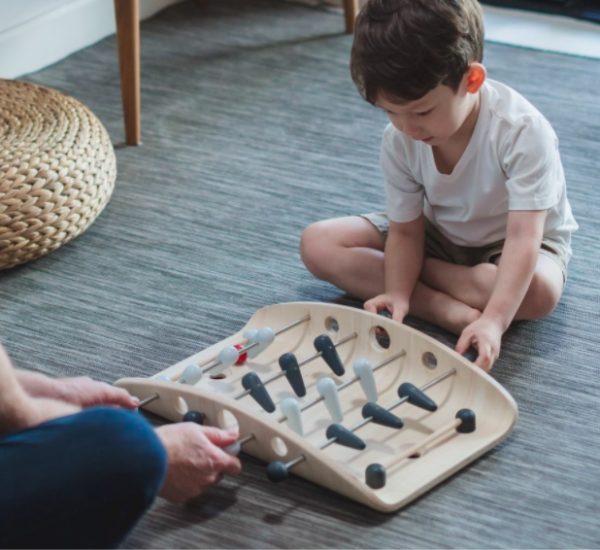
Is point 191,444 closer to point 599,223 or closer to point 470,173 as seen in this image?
point 470,173

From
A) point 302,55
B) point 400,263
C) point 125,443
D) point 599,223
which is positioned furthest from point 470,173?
point 302,55

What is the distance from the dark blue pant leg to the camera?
31.1 inches

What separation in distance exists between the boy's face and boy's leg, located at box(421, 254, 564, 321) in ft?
0.69

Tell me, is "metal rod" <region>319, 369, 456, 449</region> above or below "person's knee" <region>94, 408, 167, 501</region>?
below

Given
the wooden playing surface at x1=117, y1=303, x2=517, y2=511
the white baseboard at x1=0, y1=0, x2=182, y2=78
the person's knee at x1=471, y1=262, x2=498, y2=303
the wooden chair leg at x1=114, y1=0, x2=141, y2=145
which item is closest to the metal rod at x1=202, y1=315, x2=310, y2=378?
the wooden playing surface at x1=117, y1=303, x2=517, y2=511

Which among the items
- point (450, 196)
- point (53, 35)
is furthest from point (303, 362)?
point (53, 35)

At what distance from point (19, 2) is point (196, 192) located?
2.23ft

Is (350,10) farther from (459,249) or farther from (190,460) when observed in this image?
(190,460)

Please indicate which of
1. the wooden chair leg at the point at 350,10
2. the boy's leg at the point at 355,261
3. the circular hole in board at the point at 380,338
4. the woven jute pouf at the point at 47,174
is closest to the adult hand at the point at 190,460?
the circular hole in board at the point at 380,338

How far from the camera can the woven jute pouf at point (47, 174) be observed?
139 centimetres

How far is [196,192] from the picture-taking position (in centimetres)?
168

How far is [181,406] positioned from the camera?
3.50ft

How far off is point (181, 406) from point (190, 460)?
0.44 feet

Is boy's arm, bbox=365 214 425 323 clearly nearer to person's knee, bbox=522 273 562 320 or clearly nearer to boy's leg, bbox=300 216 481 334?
boy's leg, bbox=300 216 481 334
